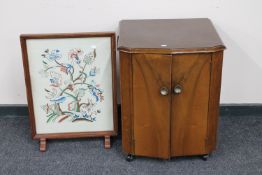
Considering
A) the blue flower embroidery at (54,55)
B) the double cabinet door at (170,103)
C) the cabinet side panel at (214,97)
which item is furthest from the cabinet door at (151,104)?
the blue flower embroidery at (54,55)

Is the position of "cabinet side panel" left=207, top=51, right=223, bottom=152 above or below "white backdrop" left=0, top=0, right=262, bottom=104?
below

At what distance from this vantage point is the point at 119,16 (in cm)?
210

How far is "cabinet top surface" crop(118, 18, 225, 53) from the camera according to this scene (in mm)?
1745

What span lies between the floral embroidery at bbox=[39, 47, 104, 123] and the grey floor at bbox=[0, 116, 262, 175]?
0.48 ft

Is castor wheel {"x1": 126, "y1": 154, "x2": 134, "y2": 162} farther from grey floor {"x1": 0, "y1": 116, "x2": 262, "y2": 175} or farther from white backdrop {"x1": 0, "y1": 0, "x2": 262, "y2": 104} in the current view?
white backdrop {"x1": 0, "y1": 0, "x2": 262, "y2": 104}

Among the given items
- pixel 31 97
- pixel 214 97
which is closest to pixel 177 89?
pixel 214 97

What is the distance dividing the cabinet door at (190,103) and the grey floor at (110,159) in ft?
0.26

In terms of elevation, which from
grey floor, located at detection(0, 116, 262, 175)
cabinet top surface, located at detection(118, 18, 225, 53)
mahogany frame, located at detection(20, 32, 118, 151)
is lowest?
grey floor, located at detection(0, 116, 262, 175)

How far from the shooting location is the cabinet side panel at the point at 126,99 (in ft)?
5.89

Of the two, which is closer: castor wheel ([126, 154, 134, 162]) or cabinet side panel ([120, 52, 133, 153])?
cabinet side panel ([120, 52, 133, 153])

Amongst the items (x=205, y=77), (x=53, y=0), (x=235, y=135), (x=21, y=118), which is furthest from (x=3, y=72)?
(x=235, y=135)

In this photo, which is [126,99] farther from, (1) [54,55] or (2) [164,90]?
(1) [54,55]

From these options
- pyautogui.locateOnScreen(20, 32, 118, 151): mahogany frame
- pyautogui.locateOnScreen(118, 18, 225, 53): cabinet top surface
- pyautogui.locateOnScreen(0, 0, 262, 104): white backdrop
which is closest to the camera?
pyautogui.locateOnScreen(118, 18, 225, 53): cabinet top surface

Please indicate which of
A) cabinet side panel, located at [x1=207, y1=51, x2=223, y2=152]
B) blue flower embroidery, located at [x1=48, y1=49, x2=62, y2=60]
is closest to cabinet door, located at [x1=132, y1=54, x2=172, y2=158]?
cabinet side panel, located at [x1=207, y1=51, x2=223, y2=152]
